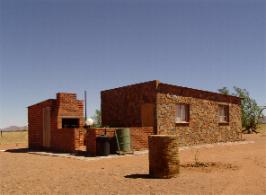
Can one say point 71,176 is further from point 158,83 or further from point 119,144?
point 158,83

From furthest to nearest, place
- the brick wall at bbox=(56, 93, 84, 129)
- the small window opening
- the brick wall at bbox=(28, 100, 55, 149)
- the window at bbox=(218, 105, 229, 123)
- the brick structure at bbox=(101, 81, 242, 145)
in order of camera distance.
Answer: the window at bbox=(218, 105, 229, 123) < the brick wall at bbox=(28, 100, 55, 149) < the small window opening < the brick wall at bbox=(56, 93, 84, 129) < the brick structure at bbox=(101, 81, 242, 145)

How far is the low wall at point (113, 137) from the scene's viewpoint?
16641 millimetres

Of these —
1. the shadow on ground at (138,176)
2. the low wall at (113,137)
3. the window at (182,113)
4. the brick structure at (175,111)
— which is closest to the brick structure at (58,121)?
the low wall at (113,137)

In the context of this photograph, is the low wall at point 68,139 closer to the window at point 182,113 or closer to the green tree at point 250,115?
the window at point 182,113

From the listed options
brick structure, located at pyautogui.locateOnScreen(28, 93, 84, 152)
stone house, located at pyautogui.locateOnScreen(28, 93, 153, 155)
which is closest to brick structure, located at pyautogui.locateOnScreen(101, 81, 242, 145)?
stone house, located at pyautogui.locateOnScreen(28, 93, 153, 155)

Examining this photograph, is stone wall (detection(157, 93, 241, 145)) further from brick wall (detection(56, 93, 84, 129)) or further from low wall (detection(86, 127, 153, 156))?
brick wall (detection(56, 93, 84, 129))

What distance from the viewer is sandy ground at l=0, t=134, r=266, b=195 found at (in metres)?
8.39

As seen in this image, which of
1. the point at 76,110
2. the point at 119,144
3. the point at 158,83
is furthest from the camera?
the point at 76,110

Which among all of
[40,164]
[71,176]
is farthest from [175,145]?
[40,164]

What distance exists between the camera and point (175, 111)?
20.4 meters

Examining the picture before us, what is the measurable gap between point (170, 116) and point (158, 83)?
194 cm

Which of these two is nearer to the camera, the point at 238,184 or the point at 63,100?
the point at 238,184

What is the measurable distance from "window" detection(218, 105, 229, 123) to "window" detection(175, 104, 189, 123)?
368cm

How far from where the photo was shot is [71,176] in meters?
10.7
